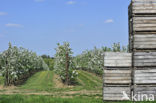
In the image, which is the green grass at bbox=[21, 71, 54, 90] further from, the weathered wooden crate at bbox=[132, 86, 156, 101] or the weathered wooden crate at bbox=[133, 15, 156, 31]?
the weathered wooden crate at bbox=[133, 15, 156, 31]

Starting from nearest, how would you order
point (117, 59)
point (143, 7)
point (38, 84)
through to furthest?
1. point (117, 59)
2. point (143, 7)
3. point (38, 84)

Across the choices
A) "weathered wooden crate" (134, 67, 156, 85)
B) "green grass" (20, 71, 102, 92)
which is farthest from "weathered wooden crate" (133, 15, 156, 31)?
"green grass" (20, 71, 102, 92)

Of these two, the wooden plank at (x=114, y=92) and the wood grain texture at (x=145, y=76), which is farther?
the wooden plank at (x=114, y=92)

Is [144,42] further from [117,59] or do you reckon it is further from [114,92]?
[114,92]

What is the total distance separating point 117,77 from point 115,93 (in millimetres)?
836

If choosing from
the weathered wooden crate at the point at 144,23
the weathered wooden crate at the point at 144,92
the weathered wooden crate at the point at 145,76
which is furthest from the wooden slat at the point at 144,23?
the weathered wooden crate at the point at 144,92

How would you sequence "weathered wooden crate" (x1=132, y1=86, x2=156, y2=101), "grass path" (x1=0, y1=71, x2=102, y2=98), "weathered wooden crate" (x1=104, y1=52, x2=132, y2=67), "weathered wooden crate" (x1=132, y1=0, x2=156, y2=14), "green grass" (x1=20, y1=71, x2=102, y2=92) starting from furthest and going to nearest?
"green grass" (x1=20, y1=71, x2=102, y2=92)
"grass path" (x1=0, y1=71, x2=102, y2=98)
"weathered wooden crate" (x1=132, y1=0, x2=156, y2=14)
"weathered wooden crate" (x1=104, y1=52, x2=132, y2=67)
"weathered wooden crate" (x1=132, y1=86, x2=156, y2=101)

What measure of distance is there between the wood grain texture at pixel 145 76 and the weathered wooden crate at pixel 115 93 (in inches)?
28.0

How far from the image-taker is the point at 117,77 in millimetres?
14211

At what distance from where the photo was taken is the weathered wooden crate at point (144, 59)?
13.9m

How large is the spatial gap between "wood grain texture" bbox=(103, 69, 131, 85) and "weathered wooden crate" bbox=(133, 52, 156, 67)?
67 centimetres

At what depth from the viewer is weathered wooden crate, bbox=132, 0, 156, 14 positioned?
14227 millimetres

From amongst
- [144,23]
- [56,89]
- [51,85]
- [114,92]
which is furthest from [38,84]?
[144,23]

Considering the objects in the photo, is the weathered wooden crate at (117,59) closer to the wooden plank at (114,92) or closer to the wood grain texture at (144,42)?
the wood grain texture at (144,42)
